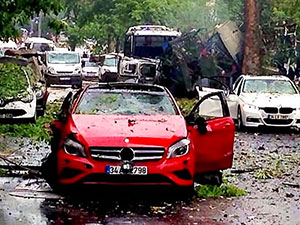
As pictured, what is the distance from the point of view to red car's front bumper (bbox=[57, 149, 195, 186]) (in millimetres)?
10359

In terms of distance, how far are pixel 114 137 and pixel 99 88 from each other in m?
2.33

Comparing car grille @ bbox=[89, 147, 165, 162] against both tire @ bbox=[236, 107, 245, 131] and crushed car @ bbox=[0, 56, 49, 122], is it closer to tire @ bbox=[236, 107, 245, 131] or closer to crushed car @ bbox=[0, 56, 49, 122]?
crushed car @ bbox=[0, 56, 49, 122]

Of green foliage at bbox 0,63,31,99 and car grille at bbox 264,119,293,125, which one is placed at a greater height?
green foliage at bbox 0,63,31,99

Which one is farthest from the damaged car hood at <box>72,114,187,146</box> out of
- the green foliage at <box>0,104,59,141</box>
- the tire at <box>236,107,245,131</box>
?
the tire at <box>236,107,245,131</box>

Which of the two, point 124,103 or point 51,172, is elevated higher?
point 124,103

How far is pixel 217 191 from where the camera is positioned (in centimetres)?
1160

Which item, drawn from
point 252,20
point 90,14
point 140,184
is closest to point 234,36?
point 252,20

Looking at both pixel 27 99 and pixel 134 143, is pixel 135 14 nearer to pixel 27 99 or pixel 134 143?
pixel 27 99

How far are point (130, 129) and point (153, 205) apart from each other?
106 cm

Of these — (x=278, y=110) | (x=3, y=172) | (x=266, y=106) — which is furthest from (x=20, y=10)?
(x=278, y=110)

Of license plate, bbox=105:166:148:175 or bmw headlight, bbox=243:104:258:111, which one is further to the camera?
bmw headlight, bbox=243:104:258:111

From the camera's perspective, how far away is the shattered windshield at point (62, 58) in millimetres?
44375

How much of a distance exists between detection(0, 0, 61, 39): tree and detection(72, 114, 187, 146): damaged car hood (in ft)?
5.19

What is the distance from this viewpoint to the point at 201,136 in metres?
11.4
